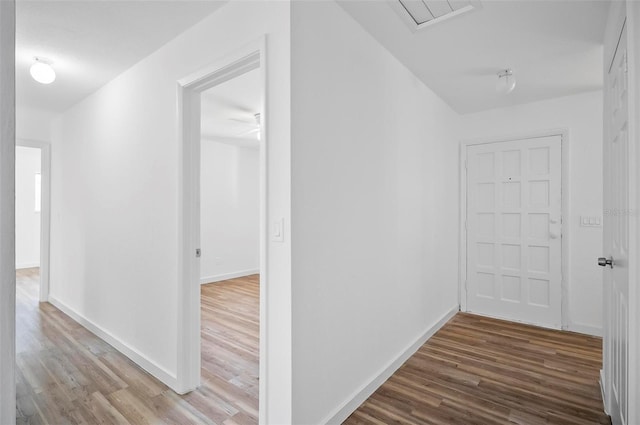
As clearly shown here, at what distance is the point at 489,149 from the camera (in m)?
3.91

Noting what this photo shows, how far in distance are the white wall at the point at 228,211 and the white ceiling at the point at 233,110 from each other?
42 centimetres

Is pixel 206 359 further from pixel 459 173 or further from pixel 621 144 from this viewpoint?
pixel 459 173

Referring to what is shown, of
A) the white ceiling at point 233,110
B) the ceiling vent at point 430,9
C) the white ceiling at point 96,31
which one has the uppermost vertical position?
the white ceiling at point 233,110

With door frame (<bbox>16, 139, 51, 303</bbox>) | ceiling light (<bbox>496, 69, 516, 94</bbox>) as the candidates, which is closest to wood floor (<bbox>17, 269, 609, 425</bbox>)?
door frame (<bbox>16, 139, 51, 303</bbox>)

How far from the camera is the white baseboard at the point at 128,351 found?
2.32 meters

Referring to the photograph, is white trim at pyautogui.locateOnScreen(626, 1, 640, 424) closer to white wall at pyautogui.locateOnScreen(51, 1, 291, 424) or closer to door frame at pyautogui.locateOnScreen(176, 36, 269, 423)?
white wall at pyautogui.locateOnScreen(51, 1, 291, 424)

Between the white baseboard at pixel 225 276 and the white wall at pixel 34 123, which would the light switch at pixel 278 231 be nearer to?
the white wall at pixel 34 123

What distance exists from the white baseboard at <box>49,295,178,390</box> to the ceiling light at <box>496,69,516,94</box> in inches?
136

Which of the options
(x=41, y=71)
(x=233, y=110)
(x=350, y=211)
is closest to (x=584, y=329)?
(x=350, y=211)

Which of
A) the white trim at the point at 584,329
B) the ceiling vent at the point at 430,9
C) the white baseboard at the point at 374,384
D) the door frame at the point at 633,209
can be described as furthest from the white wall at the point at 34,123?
the white trim at the point at 584,329

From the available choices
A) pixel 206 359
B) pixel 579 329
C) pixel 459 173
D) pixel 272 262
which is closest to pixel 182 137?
pixel 272 262

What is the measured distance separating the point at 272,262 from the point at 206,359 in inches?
62.8

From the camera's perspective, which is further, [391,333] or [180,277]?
[391,333]

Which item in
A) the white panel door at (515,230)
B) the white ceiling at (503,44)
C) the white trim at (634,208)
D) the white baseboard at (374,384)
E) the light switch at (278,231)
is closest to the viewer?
the white trim at (634,208)
